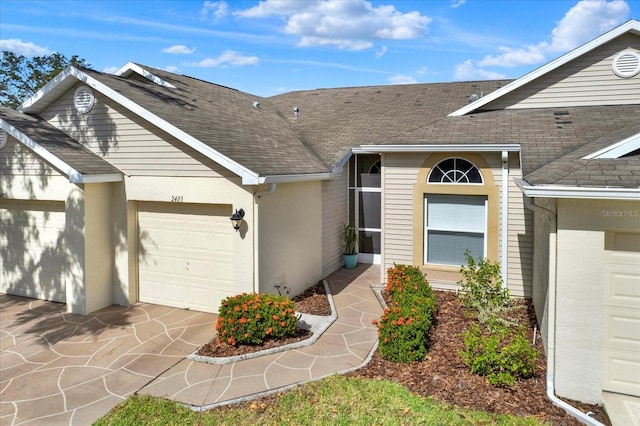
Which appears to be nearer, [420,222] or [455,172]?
[455,172]

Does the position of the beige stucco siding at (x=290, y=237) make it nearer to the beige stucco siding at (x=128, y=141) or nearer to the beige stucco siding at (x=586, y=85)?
the beige stucco siding at (x=128, y=141)

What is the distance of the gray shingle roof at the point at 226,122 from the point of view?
30.1ft

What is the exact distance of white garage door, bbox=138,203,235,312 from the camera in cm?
924

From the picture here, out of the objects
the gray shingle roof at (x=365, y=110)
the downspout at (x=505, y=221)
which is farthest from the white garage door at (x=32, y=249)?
the downspout at (x=505, y=221)

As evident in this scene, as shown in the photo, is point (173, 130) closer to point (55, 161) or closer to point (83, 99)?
point (55, 161)

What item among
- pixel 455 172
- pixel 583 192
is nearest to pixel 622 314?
pixel 583 192

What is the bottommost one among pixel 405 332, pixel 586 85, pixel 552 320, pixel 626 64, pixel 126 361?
pixel 126 361

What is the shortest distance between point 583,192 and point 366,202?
903 cm

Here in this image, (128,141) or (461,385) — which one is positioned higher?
(128,141)

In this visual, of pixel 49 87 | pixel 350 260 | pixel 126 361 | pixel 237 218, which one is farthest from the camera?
pixel 350 260

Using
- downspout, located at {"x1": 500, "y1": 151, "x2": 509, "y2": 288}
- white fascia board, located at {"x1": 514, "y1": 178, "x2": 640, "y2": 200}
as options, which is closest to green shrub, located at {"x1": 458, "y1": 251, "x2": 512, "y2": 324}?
downspout, located at {"x1": 500, "y1": 151, "x2": 509, "y2": 288}

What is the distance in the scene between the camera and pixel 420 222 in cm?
1095

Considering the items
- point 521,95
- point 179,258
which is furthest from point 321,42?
point 179,258

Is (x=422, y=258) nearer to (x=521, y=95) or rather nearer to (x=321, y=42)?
(x=521, y=95)
